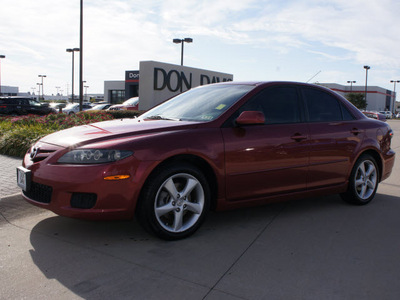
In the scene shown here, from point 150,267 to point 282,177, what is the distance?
1.84 meters

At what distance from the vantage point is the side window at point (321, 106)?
16.0 feet

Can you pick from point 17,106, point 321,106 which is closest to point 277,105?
point 321,106

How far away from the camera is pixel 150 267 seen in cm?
321

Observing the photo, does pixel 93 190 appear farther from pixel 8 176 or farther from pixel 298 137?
pixel 8 176

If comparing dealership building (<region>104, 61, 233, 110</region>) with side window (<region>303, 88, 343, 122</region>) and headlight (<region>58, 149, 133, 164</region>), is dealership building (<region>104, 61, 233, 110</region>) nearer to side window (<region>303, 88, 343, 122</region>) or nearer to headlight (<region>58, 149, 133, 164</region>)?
side window (<region>303, 88, 343, 122</region>)

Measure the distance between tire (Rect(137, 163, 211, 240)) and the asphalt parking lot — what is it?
151 millimetres

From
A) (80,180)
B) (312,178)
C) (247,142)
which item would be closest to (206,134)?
(247,142)

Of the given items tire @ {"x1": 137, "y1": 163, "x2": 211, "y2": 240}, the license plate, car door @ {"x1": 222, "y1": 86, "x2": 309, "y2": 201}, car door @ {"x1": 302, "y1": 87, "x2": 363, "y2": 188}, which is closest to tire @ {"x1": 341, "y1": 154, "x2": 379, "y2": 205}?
car door @ {"x1": 302, "y1": 87, "x2": 363, "y2": 188}

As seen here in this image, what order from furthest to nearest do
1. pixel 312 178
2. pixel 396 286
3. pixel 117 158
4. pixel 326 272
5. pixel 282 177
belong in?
pixel 312 178
pixel 282 177
pixel 117 158
pixel 326 272
pixel 396 286

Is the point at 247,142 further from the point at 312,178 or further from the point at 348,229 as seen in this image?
the point at 348,229

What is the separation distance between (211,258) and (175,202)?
0.62m

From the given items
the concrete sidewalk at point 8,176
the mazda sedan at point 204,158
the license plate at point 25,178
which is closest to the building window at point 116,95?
the concrete sidewalk at point 8,176

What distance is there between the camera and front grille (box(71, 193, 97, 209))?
342cm

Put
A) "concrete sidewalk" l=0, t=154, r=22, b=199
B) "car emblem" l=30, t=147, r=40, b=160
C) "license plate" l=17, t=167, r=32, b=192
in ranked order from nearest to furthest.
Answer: "license plate" l=17, t=167, r=32, b=192, "car emblem" l=30, t=147, r=40, b=160, "concrete sidewalk" l=0, t=154, r=22, b=199
